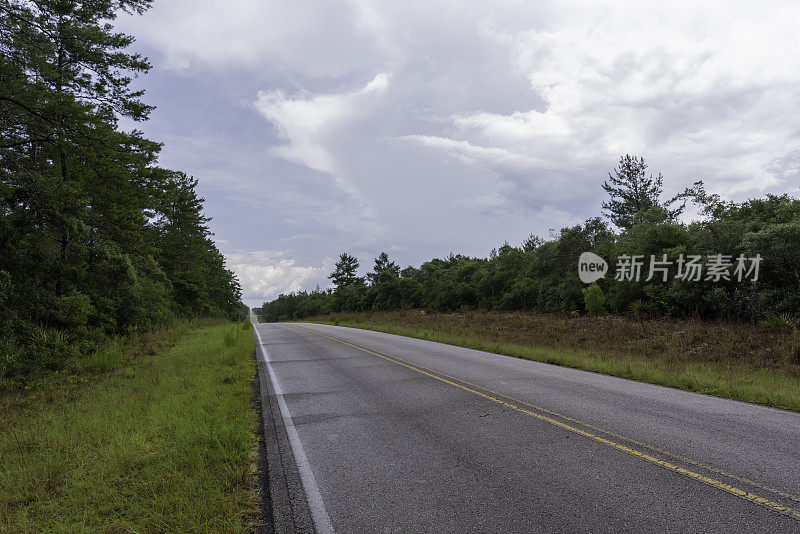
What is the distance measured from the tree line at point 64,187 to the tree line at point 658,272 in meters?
23.0

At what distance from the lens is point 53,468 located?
4.18m

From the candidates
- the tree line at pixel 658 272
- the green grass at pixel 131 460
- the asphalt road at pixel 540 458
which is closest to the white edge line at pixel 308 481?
the asphalt road at pixel 540 458

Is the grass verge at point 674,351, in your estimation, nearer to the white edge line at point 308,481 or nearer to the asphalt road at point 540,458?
the asphalt road at point 540,458

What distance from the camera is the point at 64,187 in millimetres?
A: 10430

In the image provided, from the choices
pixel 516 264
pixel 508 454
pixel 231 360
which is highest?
pixel 516 264

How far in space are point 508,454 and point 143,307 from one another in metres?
19.5

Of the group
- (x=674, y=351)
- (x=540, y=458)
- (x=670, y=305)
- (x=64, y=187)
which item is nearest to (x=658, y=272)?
(x=670, y=305)

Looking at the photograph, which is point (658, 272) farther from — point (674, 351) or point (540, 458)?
point (540, 458)

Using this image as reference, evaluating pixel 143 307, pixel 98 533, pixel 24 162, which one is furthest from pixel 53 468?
pixel 143 307

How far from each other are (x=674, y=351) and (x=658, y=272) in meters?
7.66

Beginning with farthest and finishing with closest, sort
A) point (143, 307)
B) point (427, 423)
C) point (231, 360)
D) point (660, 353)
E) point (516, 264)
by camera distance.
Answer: point (516, 264) → point (143, 307) → point (660, 353) → point (231, 360) → point (427, 423)

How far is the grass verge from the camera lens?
308 inches

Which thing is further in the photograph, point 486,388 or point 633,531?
point 486,388

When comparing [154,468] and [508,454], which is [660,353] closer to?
[508,454]
